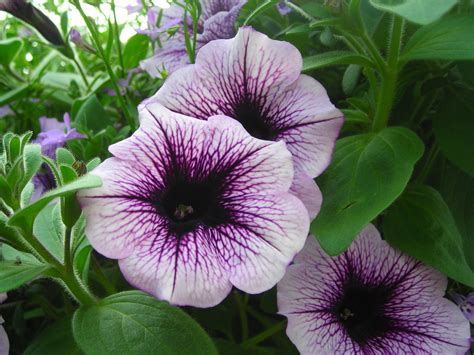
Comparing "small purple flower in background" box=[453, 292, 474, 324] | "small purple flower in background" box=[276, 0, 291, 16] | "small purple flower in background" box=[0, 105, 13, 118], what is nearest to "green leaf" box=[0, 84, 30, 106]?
"small purple flower in background" box=[0, 105, 13, 118]

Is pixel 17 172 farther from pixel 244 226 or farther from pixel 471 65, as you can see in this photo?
pixel 471 65

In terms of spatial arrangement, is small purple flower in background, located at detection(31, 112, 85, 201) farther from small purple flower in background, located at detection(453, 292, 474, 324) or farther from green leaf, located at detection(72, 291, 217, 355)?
small purple flower in background, located at detection(453, 292, 474, 324)

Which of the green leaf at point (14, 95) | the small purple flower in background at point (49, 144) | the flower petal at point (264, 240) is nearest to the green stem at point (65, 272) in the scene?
the flower petal at point (264, 240)

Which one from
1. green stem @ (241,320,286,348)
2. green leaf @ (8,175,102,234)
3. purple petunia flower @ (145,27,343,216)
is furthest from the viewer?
green stem @ (241,320,286,348)

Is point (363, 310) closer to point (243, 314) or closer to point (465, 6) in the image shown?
point (243, 314)

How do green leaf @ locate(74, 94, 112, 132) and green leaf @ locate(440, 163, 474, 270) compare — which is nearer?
green leaf @ locate(440, 163, 474, 270)

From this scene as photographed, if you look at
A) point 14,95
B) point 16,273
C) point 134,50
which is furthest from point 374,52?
point 14,95
